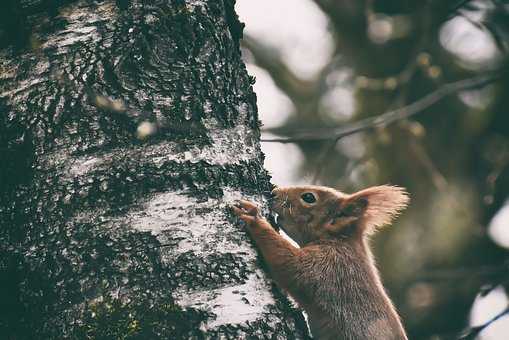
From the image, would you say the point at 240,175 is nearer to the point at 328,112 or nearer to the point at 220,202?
the point at 220,202

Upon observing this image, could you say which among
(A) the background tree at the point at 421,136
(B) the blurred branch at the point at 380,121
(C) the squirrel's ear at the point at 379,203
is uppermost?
(B) the blurred branch at the point at 380,121

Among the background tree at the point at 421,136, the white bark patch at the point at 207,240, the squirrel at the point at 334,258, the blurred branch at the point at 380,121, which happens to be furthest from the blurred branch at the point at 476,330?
the background tree at the point at 421,136

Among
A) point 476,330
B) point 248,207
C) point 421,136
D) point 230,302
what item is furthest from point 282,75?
point 230,302

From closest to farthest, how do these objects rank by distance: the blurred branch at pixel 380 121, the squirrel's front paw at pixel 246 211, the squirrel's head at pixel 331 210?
the squirrel's front paw at pixel 246 211
the blurred branch at pixel 380 121
the squirrel's head at pixel 331 210

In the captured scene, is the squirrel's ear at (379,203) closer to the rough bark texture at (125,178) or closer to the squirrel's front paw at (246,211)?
the rough bark texture at (125,178)

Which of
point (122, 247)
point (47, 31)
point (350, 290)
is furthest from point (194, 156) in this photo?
point (350, 290)

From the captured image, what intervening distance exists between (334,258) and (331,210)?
1.42 feet

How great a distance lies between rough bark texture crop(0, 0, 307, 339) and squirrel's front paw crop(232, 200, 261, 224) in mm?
40

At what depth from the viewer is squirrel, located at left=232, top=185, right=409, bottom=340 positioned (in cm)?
311

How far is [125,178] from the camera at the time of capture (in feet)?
7.09

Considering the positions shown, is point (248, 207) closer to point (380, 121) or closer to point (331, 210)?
point (380, 121)

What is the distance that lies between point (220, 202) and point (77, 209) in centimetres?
43

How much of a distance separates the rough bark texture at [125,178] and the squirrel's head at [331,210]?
1273 mm

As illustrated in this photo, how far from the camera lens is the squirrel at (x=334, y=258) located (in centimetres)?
311
